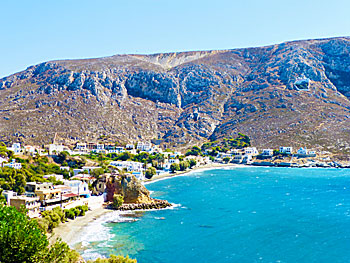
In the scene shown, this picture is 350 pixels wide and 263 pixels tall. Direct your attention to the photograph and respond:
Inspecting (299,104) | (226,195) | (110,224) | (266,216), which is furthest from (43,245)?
(299,104)

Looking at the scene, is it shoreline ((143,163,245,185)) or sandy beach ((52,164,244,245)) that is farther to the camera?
shoreline ((143,163,245,185))

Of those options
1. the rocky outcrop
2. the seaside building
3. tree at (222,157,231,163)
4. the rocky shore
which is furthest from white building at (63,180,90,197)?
tree at (222,157,231,163)

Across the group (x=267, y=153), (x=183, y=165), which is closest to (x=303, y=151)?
(x=267, y=153)

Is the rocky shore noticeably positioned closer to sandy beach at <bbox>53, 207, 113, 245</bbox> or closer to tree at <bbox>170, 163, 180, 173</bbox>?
sandy beach at <bbox>53, 207, 113, 245</bbox>

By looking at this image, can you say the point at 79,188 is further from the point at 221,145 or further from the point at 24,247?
the point at 221,145

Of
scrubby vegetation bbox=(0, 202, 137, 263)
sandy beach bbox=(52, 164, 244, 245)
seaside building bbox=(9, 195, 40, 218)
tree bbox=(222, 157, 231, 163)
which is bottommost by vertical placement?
tree bbox=(222, 157, 231, 163)

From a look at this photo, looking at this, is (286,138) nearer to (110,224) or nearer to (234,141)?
(234,141)
